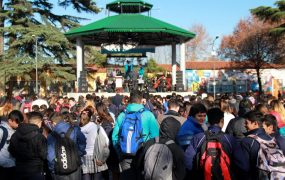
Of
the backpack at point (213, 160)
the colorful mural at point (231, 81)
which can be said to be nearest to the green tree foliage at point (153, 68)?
the colorful mural at point (231, 81)

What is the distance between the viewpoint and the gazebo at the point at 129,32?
26.3 metres

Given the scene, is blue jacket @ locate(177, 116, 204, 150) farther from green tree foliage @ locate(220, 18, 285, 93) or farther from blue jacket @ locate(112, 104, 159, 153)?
green tree foliage @ locate(220, 18, 285, 93)

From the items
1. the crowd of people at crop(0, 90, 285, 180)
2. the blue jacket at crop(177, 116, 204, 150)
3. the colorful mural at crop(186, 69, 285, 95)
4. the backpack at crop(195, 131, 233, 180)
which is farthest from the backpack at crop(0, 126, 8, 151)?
the colorful mural at crop(186, 69, 285, 95)

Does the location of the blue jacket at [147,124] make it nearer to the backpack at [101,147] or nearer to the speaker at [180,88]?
the backpack at [101,147]

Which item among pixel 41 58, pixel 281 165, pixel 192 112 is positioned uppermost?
pixel 41 58

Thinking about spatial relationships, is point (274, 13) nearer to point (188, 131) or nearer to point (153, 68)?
point (153, 68)

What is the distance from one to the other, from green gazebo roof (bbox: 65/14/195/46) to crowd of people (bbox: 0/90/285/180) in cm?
1769

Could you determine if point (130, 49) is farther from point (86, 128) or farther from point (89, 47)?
point (86, 128)

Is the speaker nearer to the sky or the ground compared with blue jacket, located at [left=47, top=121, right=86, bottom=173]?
nearer to the sky

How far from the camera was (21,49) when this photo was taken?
34.9 metres

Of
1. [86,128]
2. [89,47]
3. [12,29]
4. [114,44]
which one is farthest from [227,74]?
[86,128]

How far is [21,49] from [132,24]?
12045 mm

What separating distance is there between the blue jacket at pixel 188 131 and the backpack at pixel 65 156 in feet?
5.25

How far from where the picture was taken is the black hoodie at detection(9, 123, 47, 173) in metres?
6.48
